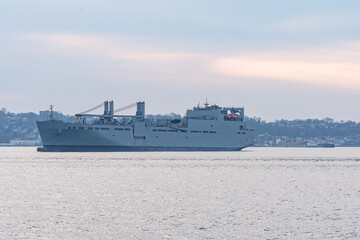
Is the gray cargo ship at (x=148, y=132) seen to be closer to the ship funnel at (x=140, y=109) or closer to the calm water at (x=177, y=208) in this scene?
the ship funnel at (x=140, y=109)

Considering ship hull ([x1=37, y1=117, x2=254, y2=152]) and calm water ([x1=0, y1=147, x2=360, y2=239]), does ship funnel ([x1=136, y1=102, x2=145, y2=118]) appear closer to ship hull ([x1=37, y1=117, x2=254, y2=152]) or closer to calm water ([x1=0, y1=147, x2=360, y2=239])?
ship hull ([x1=37, y1=117, x2=254, y2=152])

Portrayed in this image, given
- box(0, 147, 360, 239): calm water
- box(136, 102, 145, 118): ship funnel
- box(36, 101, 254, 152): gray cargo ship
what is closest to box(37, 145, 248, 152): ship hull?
box(36, 101, 254, 152): gray cargo ship

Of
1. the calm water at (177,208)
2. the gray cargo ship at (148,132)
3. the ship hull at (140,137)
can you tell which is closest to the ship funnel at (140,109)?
the gray cargo ship at (148,132)

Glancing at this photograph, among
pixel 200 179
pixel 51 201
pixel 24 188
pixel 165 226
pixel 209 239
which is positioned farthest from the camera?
pixel 200 179

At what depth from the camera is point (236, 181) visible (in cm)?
5003

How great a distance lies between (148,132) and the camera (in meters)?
109

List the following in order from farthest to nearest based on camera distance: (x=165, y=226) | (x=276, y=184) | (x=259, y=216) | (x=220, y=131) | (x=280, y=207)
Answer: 1. (x=220, y=131)
2. (x=276, y=184)
3. (x=280, y=207)
4. (x=259, y=216)
5. (x=165, y=226)

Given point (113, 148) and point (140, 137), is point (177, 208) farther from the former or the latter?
point (140, 137)

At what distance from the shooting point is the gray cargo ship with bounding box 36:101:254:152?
102 m

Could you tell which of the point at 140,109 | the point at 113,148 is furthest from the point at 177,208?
the point at 140,109

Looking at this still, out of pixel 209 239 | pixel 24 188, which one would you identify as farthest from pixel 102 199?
pixel 209 239

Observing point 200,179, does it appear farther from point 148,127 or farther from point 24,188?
point 148,127

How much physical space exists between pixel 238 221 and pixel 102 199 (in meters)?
10.5

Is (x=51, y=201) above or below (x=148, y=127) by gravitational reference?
below
